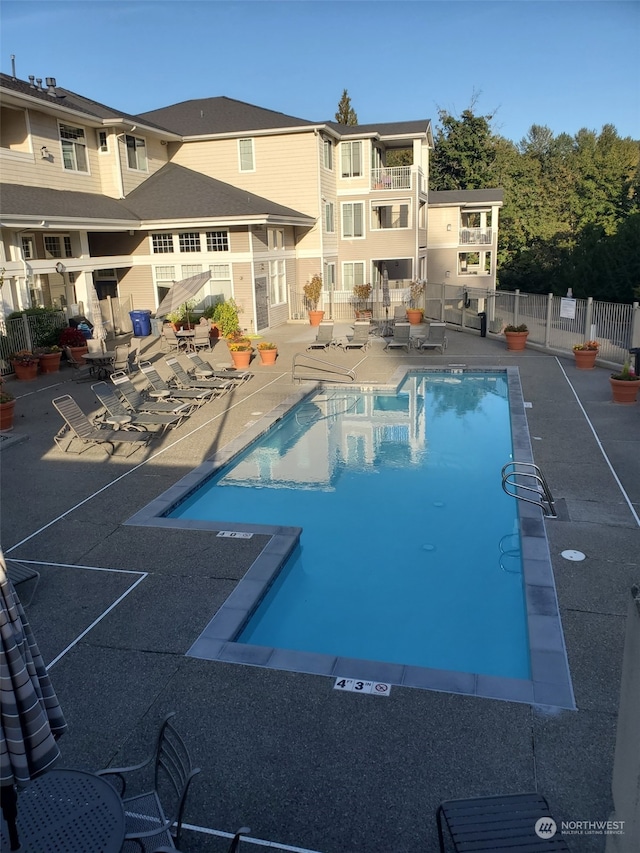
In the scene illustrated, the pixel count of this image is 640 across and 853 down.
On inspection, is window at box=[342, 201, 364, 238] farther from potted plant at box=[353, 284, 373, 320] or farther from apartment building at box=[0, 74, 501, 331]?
potted plant at box=[353, 284, 373, 320]

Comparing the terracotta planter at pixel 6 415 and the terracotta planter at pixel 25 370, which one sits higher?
the terracotta planter at pixel 25 370

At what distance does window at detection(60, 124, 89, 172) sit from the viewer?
24297 mm

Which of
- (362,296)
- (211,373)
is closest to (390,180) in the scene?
(362,296)

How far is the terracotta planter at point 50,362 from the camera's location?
62.6ft

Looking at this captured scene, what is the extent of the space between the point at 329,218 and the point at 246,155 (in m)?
5.00

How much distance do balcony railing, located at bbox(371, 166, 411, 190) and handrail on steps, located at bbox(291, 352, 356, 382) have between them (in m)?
15.8

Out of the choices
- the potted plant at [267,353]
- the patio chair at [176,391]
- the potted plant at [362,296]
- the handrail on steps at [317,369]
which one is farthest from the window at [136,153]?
the patio chair at [176,391]

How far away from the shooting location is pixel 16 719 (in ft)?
10.7

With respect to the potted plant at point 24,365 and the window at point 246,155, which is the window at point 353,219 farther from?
the potted plant at point 24,365

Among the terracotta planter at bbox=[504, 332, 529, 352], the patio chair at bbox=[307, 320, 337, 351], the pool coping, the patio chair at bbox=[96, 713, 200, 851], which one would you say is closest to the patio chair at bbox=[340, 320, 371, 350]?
the patio chair at bbox=[307, 320, 337, 351]

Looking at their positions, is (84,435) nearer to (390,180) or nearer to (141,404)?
(141,404)

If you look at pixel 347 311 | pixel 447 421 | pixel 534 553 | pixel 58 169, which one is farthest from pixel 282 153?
pixel 534 553

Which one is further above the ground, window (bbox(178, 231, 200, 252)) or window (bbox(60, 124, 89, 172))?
window (bbox(60, 124, 89, 172))

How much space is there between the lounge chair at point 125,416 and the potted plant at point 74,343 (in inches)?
275
